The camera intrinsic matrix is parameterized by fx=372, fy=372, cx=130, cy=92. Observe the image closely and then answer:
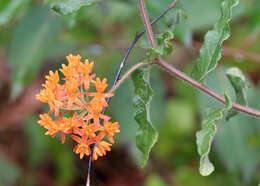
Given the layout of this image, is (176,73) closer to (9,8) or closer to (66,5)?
(66,5)

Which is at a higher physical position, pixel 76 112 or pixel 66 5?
pixel 66 5

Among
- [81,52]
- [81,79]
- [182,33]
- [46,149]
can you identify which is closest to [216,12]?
[182,33]

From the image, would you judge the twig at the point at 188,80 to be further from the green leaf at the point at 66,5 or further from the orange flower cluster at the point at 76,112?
the green leaf at the point at 66,5

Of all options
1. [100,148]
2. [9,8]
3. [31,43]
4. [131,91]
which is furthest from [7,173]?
[100,148]

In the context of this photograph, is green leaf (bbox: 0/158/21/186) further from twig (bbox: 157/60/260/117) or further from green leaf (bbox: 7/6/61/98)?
twig (bbox: 157/60/260/117)

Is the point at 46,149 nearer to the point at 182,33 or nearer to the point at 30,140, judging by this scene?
the point at 30,140
